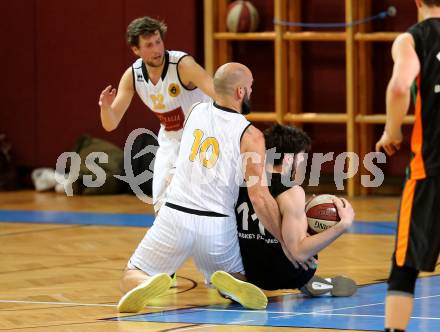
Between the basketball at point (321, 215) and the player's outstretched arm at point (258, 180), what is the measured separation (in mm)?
232

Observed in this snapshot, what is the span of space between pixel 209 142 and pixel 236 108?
24 cm

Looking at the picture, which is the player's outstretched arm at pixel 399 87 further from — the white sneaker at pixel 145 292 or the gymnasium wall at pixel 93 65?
the gymnasium wall at pixel 93 65

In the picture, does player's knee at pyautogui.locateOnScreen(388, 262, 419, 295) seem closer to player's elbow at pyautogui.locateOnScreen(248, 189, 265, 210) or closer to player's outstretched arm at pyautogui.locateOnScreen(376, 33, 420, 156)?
player's outstretched arm at pyautogui.locateOnScreen(376, 33, 420, 156)

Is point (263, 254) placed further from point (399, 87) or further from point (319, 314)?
point (399, 87)

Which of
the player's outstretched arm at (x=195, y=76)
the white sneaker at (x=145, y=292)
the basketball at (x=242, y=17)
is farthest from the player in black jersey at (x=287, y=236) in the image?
the basketball at (x=242, y=17)

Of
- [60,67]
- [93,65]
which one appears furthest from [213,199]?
[60,67]

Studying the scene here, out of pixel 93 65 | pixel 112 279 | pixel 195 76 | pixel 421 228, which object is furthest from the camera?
pixel 93 65

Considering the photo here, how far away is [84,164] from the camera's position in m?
12.3

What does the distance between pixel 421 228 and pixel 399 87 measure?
1.95ft

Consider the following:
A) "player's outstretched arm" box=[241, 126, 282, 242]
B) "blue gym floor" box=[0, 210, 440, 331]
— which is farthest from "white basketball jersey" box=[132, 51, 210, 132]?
"blue gym floor" box=[0, 210, 440, 331]

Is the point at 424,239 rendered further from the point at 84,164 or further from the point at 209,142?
the point at 84,164

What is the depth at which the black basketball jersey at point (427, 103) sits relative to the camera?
455 centimetres

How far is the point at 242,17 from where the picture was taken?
1188cm

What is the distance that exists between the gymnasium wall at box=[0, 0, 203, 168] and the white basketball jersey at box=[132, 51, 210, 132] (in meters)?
4.65
